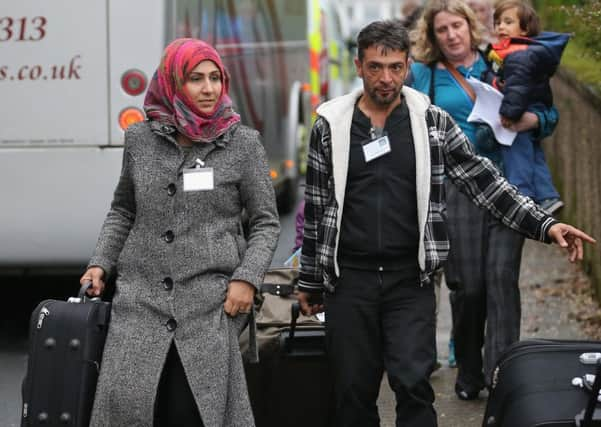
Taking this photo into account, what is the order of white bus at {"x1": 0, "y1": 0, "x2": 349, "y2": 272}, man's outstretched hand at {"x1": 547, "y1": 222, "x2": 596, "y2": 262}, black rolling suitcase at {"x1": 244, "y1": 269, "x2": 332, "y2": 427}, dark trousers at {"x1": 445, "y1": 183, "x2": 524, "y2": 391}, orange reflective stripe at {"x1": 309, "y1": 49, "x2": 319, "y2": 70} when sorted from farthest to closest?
orange reflective stripe at {"x1": 309, "y1": 49, "x2": 319, "y2": 70} < white bus at {"x1": 0, "y1": 0, "x2": 349, "y2": 272} < dark trousers at {"x1": 445, "y1": 183, "x2": 524, "y2": 391} < black rolling suitcase at {"x1": 244, "y1": 269, "x2": 332, "y2": 427} < man's outstretched hand at {"x1": 547, "y1": 222, "x2": 596, "y2": 262}

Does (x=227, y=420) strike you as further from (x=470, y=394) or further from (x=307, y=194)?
(x=470, y=394)

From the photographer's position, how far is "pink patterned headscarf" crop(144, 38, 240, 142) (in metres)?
4.69

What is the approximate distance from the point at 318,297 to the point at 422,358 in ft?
1.57

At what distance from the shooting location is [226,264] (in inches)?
185

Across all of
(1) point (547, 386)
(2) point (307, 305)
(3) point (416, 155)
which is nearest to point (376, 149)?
(3) point (416, 155)

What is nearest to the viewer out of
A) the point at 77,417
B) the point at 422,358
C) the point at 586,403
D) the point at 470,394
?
the point at 586,403

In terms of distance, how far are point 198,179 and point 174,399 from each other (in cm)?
75

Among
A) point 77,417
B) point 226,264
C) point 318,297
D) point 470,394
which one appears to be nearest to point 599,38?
point 470,394

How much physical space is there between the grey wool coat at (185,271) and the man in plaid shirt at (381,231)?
0.32m

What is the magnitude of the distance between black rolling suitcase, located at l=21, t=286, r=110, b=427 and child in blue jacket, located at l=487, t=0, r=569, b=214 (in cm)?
246

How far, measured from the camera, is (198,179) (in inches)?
184

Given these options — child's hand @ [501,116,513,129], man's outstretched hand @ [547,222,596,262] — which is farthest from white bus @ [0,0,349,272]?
man's outstretched hand @ [547,222,596,262]

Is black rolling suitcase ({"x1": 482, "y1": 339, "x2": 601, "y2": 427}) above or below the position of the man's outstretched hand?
below

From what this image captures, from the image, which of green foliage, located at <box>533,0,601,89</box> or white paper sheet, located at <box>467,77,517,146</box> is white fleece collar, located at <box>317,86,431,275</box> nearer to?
white paper sheet, located at <box>467,77,517,146</box>
